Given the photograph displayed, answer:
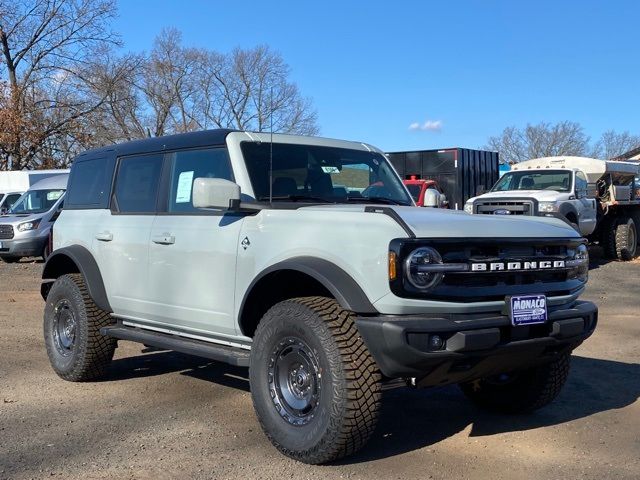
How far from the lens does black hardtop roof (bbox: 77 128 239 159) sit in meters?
5.20

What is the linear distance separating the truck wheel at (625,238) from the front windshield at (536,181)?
279cm

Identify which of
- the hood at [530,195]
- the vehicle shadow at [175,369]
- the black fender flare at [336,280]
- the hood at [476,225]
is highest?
the hood at [530,195]

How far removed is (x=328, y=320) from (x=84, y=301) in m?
2.88

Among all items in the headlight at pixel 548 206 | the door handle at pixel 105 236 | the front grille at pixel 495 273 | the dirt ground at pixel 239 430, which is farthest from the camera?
the headlight at pixel 548 206

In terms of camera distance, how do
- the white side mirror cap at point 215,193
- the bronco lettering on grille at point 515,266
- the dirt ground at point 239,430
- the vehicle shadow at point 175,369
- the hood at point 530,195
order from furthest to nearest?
the hood at point 530,195
the vehicle shadow at point 175,369
the white side mirror cap at point 215,193
the dirt ground at point 239,430
the bronco lettering on grille at point 515,266

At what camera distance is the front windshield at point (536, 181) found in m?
15.3

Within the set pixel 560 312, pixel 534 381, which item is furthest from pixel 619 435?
pixel 560 312

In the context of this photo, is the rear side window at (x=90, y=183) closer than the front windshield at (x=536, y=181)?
Yes

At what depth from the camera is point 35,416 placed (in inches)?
202

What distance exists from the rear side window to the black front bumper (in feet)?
11.0

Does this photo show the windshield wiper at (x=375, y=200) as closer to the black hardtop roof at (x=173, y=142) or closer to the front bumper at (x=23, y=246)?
the black hardtop roof at (x=173, y=142)

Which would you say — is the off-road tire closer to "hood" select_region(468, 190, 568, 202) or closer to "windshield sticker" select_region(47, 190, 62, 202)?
"windshield sticker" select_region(47, 190, 62, 202)

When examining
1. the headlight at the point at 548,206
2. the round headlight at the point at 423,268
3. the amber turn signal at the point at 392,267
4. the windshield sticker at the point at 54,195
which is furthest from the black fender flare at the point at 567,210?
the windshield sticker at the point at 54,195

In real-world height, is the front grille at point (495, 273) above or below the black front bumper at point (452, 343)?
above
